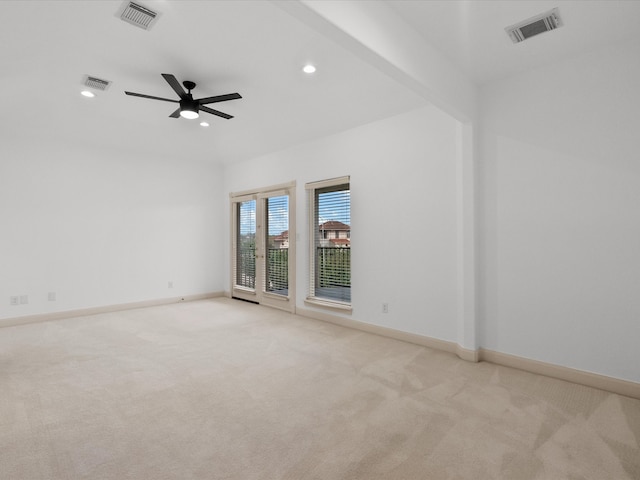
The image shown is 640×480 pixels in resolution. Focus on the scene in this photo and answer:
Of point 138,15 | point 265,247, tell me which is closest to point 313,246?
point 265,247

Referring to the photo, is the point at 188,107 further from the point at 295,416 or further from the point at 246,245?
the point at 246,245

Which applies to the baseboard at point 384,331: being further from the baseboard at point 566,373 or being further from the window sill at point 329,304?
the baseboard at point 566,373

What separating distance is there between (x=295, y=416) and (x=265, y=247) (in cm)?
411

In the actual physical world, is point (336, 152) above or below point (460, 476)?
above

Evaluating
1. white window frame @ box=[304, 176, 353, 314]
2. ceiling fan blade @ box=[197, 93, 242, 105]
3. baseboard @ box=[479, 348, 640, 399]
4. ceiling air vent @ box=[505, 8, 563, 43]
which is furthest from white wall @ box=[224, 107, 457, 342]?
ceiling fan blade @ box=[197, 93, 242, 105]

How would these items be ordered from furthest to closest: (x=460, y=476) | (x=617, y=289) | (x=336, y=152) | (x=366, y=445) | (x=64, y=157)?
(x=64, y=157)
(x=336, y=152)
(x=617, y=289)
(x=366, y=445)
(x=460, y=476)

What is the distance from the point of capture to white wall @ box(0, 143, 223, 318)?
482 cm

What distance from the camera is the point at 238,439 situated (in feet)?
6.66

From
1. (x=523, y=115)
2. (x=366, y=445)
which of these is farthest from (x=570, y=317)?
(x=366, y=445)

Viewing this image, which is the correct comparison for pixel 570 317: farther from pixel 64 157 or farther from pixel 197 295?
pixel 64 157

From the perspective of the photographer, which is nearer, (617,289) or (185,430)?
(185,430)

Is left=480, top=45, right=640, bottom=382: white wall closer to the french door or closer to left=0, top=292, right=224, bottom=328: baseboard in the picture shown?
the french door

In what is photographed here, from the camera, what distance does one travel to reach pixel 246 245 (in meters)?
6.64

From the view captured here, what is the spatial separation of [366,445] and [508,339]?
2052mm
